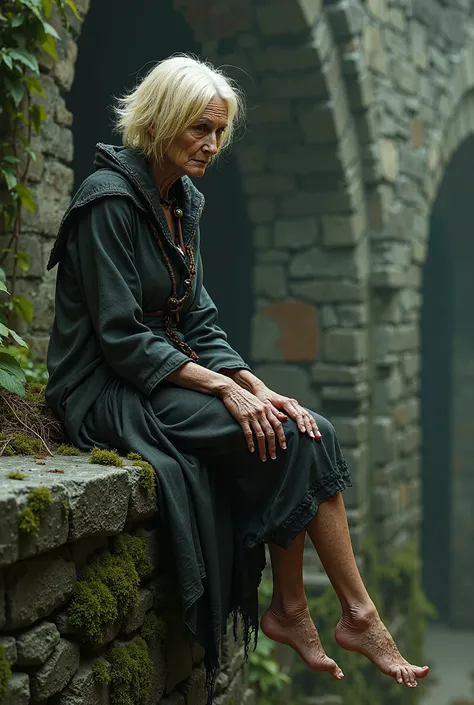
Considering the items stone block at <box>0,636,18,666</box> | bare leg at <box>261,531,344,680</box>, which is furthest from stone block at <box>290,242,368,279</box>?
stone block at <box>0,636,18,666</box>

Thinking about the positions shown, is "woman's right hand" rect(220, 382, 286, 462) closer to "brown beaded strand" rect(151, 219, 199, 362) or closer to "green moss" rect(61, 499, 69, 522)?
"brown beaded strand" rect(151, 219, 199, 362)

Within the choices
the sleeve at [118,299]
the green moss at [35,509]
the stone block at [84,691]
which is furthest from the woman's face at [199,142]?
the stone block at [84,691]

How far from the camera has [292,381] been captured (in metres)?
6.16

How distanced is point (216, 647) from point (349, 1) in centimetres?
416

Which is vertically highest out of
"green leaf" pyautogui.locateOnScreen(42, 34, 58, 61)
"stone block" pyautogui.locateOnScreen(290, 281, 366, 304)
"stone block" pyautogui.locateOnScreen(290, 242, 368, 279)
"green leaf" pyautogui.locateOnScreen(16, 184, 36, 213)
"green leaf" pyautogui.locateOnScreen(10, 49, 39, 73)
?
"green leaf" pyautogui.locateOnScreen(42, 34, 58, 61)

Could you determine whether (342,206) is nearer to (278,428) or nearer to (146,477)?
(278,428)

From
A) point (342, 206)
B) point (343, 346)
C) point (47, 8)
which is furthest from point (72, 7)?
point (343, 346)

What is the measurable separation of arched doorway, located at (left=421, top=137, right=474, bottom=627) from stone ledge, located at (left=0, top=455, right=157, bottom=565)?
7.44 m

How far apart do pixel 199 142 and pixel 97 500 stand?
3.22 feet

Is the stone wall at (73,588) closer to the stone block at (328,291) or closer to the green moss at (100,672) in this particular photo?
the green moss at (100,672)

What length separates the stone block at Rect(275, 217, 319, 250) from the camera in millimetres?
6152

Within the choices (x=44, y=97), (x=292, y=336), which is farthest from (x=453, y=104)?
(x=44, y=97)

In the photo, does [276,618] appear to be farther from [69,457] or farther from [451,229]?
[451,229]

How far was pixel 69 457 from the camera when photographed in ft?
8.01
